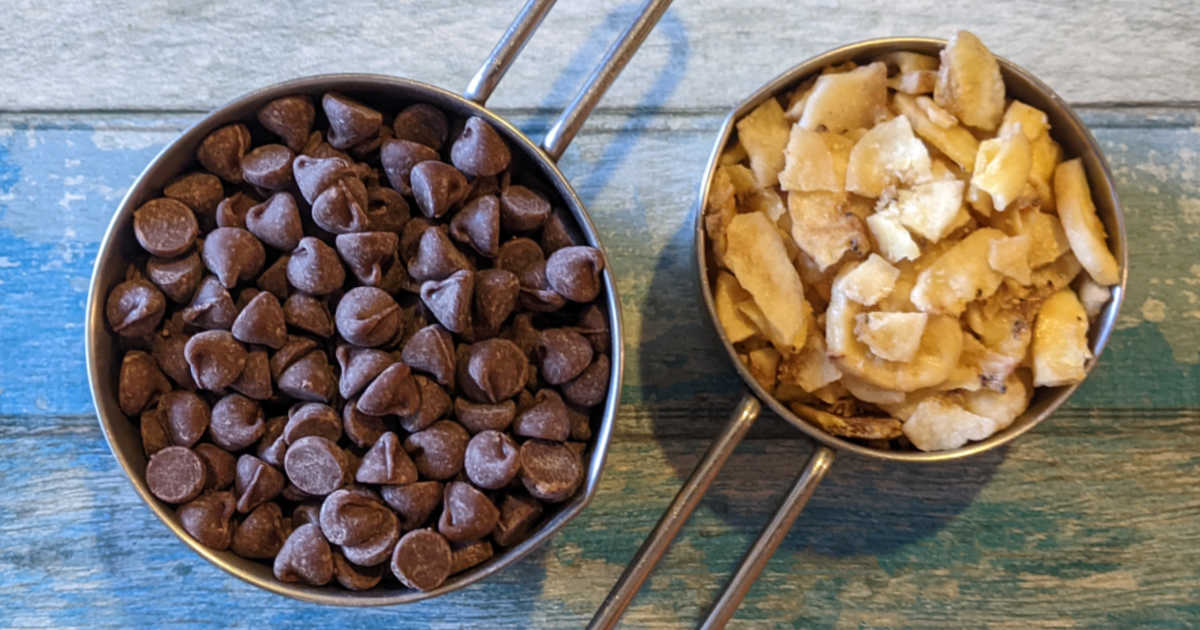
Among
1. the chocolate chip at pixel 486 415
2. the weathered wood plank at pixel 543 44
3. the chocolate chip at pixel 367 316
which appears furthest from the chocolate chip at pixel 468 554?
the weathered wood plank at pixel 543 44

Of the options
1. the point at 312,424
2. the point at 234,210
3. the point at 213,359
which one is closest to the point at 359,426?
the point at 312,424

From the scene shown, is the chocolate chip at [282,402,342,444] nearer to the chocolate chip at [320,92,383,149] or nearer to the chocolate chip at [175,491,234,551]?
the chocolate chip at [175,491,234,551]

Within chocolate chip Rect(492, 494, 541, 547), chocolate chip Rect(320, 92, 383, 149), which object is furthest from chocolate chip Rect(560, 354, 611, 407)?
chocolate chip Rect(320, 92, 383, 149)

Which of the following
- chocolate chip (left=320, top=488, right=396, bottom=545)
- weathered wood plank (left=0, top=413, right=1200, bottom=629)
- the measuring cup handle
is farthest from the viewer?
weathered wood plank (left=0, top=413, right=1200, bottom=629)

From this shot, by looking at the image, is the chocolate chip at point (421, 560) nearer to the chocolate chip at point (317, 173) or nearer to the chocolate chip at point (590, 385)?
the chocolate chip at point (590, 385)

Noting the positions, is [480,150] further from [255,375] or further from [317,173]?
[255,375]

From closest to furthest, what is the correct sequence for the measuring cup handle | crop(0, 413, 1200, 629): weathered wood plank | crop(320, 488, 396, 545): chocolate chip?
crop(320, 488, 396, 545): chocolate chip → the measuring cup handle → crop(0, 413, 1200, 629): weathered wood plank
